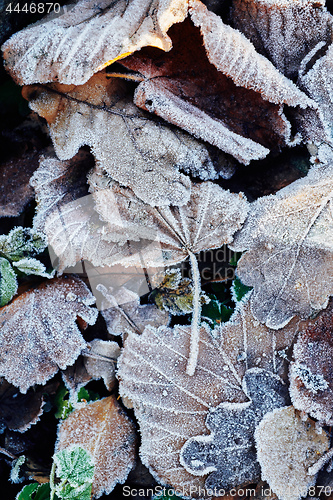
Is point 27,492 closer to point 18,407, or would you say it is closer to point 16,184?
point 18,407

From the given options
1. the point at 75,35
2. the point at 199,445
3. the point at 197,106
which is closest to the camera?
the point at 75,35

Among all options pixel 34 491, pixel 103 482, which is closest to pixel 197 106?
pixel 103 482

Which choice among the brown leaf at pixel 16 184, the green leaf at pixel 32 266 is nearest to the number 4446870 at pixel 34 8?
the brown leaf at pixel 16 184

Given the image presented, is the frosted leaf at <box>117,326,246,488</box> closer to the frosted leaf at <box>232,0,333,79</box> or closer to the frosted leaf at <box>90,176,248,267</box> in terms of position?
the frosted leaf at <box>90,176,248,267</box>

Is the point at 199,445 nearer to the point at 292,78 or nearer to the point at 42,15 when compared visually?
the point at 292,78

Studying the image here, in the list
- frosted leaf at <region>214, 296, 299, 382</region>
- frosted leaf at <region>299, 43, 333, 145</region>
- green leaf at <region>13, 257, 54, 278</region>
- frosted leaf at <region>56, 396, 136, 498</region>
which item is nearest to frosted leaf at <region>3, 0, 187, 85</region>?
frosted leaf at <region>299, 43, 333, 145</region>

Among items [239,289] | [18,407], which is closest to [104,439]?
[18,407]
